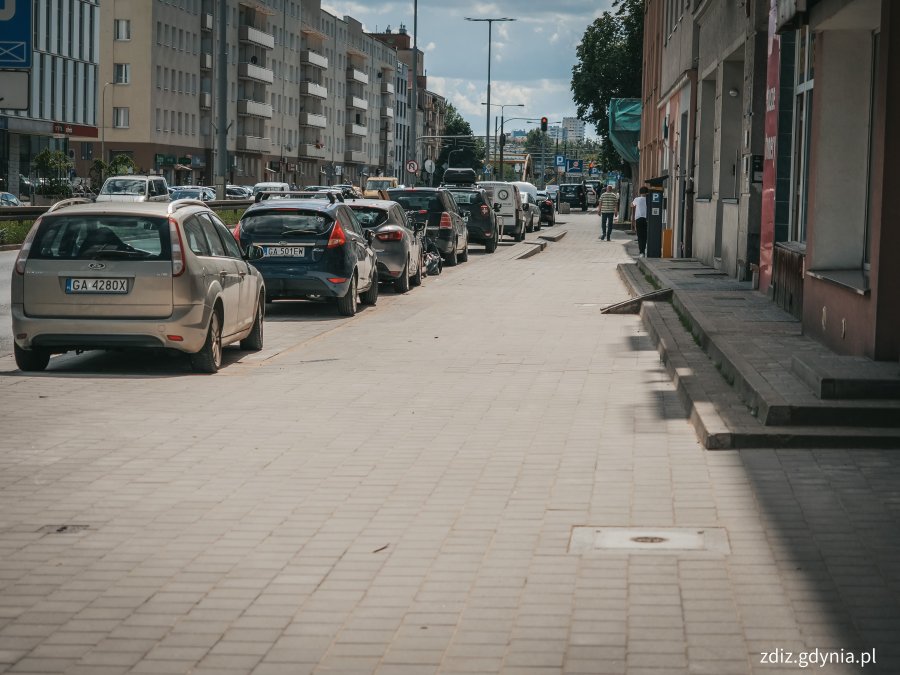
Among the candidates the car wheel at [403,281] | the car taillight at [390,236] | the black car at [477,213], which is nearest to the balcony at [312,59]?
the black car at [477,213]

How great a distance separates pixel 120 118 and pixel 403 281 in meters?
72.6

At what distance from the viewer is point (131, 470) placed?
27.3ft

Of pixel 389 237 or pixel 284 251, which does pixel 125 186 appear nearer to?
pixel 389 237

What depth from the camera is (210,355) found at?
43.2 feet

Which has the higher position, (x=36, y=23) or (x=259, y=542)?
(x=36, y=23)

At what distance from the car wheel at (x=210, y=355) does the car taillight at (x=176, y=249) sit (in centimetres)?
61

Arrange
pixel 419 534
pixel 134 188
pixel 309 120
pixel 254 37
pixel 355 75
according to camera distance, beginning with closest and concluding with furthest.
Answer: pixel 419 534, pixel 134 188, pixel 254 37, pixel 309 120, pixel 355 75

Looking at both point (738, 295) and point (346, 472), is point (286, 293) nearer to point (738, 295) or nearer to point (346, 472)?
point (738, 295)

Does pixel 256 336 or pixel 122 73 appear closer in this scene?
pixel 256 336

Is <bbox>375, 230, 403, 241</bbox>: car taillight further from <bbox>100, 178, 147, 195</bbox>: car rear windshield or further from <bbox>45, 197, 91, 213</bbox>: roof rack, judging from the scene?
<bbox>100, 178, 147, 195</bbox>: car rear windshield

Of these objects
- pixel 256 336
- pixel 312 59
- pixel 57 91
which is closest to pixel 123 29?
pixel 57 91

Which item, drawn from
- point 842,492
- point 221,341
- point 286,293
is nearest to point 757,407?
point 842,492

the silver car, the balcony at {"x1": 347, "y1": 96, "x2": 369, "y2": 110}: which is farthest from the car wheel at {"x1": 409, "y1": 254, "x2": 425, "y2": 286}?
the balcony at {"x1": 347, "y1": 96, "x2": 369, "y2": 110}

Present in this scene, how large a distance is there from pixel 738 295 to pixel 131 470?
11613 mm
